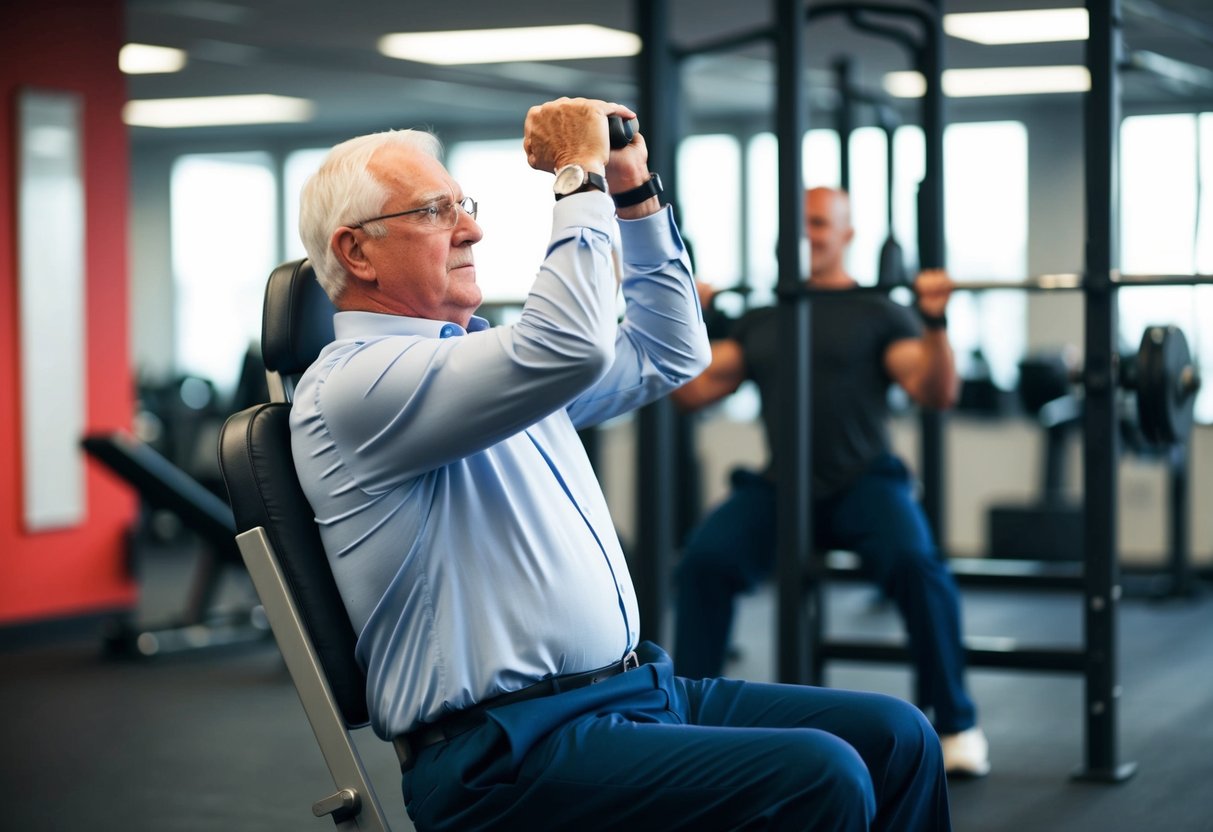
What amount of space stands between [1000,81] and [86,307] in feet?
14.5

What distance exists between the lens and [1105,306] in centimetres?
284

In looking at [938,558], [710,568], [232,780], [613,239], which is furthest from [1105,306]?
[232,780]

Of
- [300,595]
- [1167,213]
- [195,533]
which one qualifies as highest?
[1167,213]

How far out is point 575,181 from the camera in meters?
1.41

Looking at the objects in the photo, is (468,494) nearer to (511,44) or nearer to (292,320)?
(292,320)

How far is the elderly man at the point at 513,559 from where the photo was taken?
134 cm

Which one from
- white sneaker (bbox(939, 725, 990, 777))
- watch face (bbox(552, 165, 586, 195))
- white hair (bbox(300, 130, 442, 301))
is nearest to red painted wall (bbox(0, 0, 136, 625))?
white sneaker (bbox(939, 725, 990, 777))

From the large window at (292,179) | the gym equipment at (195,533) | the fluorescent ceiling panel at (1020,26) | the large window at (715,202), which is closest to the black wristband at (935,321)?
the gym equipment at (195,533)

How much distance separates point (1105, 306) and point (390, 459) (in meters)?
1.89

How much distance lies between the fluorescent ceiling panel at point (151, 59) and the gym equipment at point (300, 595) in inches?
193

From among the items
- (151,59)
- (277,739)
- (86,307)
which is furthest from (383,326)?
(151,59)

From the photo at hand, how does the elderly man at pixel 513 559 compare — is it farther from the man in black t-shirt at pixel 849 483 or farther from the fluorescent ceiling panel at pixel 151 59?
the fluorescent ceiling panel at pixel 151 59

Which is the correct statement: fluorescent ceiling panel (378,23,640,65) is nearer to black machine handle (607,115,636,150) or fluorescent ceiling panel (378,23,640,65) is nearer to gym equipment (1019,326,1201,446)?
gym equipment (1019,326,1201,446)

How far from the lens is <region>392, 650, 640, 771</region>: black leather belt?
4.66ft
